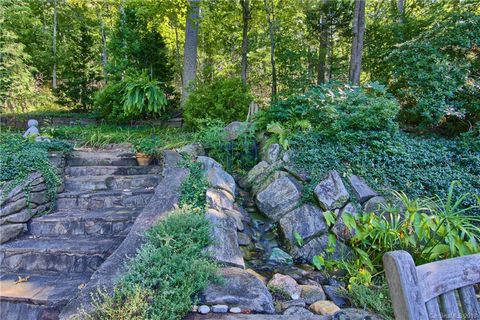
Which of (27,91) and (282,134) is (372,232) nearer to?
(282,134)

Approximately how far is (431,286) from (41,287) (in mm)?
2418

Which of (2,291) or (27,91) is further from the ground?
(27,91)

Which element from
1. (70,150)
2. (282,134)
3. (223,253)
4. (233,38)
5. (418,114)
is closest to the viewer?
(223,253)

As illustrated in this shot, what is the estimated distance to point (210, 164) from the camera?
3.57 m

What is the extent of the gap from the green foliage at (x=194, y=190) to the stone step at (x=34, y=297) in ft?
3.31

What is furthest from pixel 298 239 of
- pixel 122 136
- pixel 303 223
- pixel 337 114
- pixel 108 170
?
pixel 122 136

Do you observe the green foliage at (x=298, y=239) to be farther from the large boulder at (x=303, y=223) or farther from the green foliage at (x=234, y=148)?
the green foliage at (x=234, y=148)

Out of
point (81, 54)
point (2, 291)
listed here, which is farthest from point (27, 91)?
point (2, 291)

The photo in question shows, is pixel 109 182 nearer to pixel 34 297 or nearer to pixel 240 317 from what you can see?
pixel 34 297

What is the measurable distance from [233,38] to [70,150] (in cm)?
704

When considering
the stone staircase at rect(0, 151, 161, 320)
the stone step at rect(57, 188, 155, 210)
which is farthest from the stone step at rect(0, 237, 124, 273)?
the stone step at rect(57, 188, 155, 210)

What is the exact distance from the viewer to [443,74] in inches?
173

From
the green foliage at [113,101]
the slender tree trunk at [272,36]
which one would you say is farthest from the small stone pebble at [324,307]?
the slender tree trunk at [272,36]

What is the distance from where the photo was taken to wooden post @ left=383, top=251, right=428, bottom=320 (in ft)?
3.07
